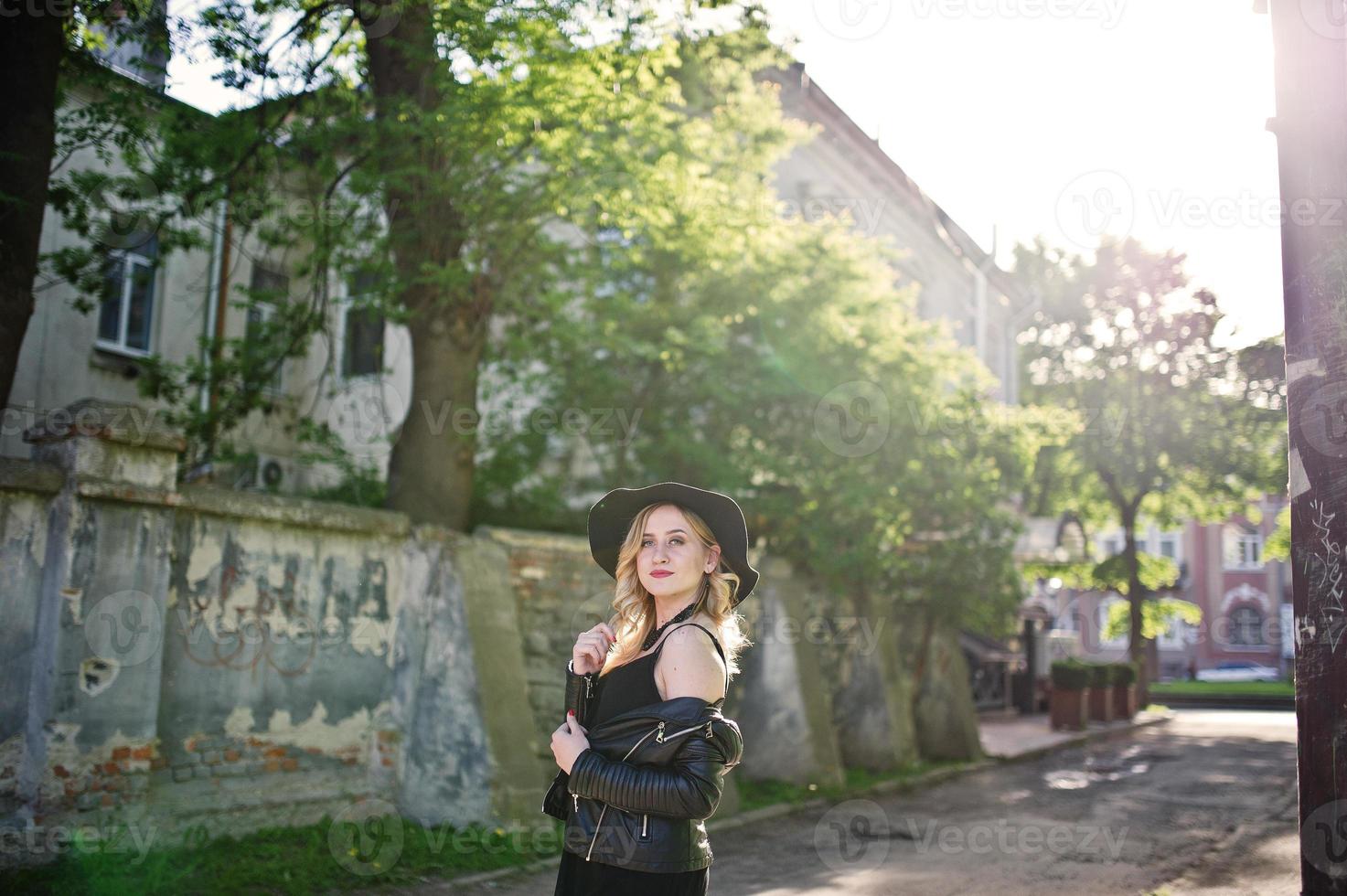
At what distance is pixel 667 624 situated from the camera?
3283mm

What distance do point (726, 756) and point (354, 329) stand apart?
52.7 feet

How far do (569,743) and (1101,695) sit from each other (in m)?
23.7

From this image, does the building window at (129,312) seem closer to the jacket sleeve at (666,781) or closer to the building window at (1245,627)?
the jacket sleeve at (666,781)

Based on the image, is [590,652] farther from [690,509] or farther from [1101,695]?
[1101,695]

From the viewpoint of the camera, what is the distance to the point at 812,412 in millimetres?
14008

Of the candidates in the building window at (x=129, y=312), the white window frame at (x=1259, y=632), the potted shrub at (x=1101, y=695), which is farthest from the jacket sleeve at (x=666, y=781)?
the white window frame at (x=1259, y=632)

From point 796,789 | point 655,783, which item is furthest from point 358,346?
point 655,783

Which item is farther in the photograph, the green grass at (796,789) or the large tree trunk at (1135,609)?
the large tree trunk at (1135,609)

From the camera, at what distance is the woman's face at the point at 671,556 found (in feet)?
10.9

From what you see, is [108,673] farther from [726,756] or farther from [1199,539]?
[1199,539]

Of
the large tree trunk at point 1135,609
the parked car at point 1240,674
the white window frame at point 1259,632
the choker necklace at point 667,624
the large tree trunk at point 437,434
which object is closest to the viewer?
the choker necklace at point 667,624

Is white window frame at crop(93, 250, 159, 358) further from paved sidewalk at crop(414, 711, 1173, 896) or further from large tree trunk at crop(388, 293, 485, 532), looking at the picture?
paved sidewalk at crop(414, 711, 1173, 896)

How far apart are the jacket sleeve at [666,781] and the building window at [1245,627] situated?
63.1 meters

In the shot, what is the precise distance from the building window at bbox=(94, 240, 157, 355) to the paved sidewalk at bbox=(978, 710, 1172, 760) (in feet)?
45.2
